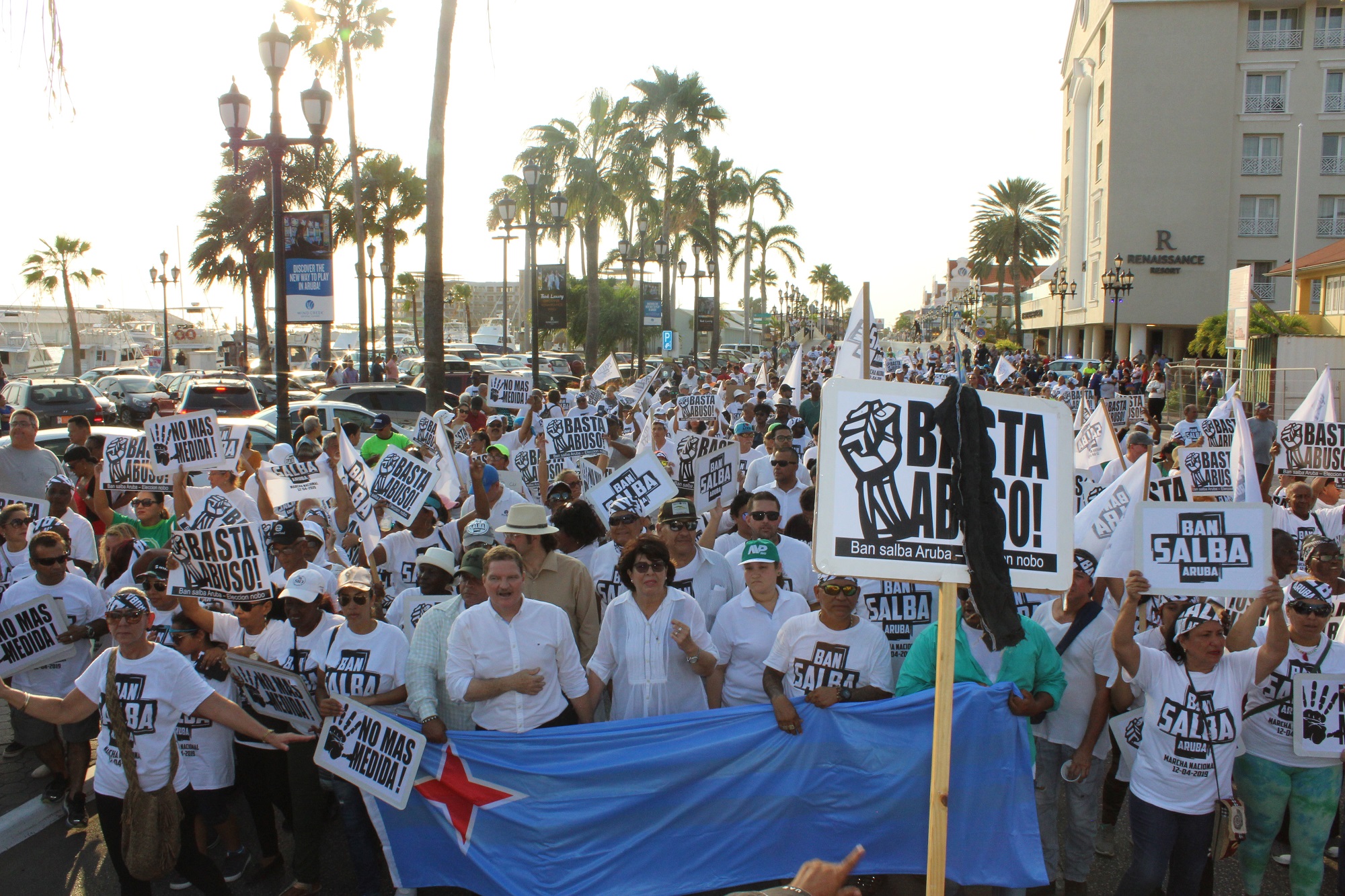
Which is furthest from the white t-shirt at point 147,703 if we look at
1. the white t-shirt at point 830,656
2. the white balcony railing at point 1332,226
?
the white balcony railing at point 1332,226

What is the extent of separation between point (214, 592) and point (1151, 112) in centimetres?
5887

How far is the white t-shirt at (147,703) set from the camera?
484 centimetres

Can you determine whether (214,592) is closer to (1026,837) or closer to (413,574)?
(413,574)

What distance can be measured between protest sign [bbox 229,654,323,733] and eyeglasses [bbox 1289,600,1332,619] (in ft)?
16.0

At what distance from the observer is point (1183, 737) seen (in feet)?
15.0

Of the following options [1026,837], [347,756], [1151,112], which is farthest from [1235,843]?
[1151,112]

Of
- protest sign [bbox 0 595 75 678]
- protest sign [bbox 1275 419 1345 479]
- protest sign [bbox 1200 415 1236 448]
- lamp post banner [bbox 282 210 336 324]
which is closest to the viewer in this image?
protest sign [bbox 0 595 75 678]

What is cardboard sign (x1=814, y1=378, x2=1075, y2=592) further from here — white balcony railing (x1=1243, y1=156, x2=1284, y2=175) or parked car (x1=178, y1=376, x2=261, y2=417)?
white balcony railing (x1=1243, y1=156, x2=1284, y2=175)

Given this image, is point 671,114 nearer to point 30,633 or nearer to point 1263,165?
point 1263,165

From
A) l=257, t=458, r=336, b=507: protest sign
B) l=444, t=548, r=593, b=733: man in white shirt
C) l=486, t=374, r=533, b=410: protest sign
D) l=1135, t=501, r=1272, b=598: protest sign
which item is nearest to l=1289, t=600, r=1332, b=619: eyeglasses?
l=1135, t=501, r=1272, b=598: protest sign

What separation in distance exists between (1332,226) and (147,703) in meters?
61.1

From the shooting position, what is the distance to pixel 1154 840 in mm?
4605

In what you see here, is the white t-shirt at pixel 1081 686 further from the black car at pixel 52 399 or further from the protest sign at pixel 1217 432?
the black car at pixel 52 399

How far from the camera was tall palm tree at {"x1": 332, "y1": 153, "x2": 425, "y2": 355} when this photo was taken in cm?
3947
